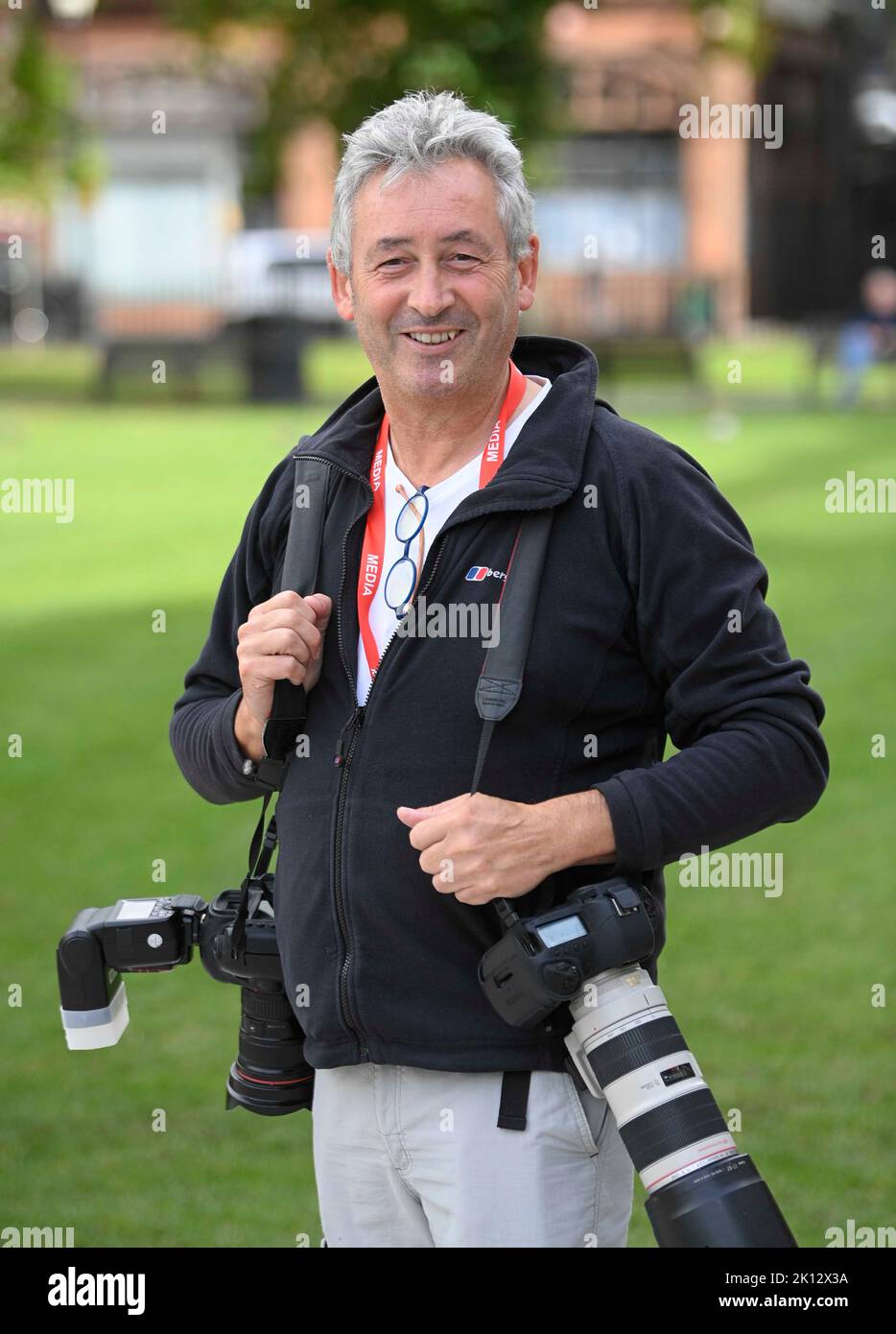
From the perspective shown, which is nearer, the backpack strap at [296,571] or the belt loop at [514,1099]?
the belt loop at [514,1099]

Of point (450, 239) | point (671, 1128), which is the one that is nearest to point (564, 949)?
point (671, 1128)

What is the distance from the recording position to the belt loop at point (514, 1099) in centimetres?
259

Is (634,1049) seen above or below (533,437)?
below

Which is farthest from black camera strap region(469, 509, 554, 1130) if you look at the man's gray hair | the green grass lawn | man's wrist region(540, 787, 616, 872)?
the green grass lawn

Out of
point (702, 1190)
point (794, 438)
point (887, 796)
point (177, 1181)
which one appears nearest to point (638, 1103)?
point (702, 1190)

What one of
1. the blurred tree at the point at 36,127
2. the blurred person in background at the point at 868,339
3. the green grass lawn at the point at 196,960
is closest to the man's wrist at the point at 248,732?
the green grass lawn at the point at 196,960

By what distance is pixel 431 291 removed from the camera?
8.62 ft

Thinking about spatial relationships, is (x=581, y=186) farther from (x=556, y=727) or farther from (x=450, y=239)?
(x=556, y=727)

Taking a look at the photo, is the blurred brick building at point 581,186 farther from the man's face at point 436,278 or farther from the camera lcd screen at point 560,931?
the camera lcd screen at point 560,931

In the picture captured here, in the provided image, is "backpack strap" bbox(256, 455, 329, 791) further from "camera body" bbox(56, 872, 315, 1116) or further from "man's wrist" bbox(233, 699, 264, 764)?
"camera body" bbox(56, 872, 315, 1116)

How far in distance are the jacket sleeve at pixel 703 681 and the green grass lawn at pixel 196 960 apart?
231 centimetres

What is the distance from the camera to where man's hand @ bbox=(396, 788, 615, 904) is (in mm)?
2463

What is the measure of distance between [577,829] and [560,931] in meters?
0.14
